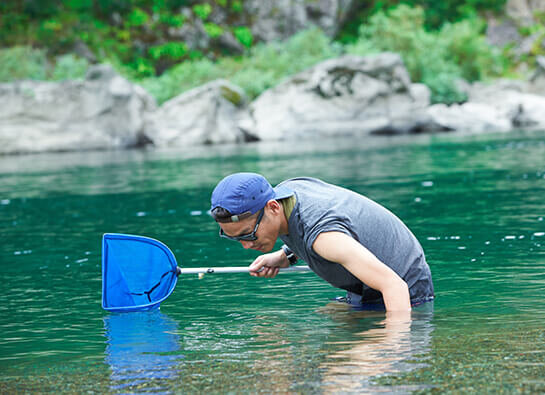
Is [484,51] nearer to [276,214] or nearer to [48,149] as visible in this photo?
[48,149]

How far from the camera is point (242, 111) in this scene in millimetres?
35125

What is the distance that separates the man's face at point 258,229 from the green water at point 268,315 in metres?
0.64

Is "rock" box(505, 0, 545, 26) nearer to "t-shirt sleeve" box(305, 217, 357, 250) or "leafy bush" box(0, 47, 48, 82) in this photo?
"leafy bush" box(0, 47, 48, 82)

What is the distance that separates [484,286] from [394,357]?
243 cm

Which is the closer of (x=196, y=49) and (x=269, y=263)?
(x=269, y=263)

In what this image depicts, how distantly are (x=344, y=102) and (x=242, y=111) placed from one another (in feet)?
14.4

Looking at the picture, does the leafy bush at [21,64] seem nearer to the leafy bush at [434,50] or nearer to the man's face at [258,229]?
the leafy bush at [434,50]

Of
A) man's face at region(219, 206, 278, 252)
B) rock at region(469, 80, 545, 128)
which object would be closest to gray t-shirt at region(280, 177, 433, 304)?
man's face at region(219, 206, 278, 252)

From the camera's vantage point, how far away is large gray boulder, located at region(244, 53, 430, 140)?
34625 millimetres

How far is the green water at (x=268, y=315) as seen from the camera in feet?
13.3

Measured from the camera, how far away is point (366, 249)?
4.22 m

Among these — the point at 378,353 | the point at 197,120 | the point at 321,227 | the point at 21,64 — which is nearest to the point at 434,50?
the point at 197,120

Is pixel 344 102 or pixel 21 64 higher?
pixel 21 64

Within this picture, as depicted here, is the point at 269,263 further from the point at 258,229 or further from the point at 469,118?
the point at 469,118
